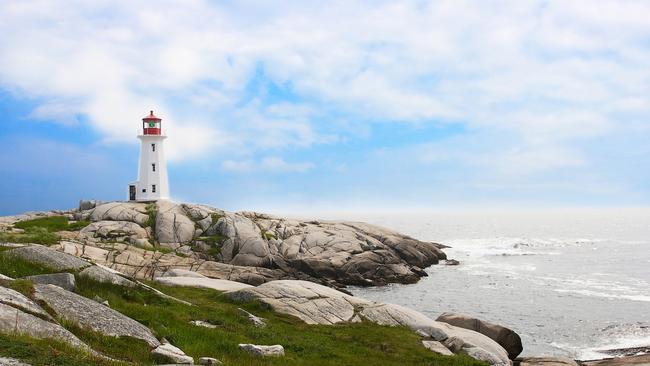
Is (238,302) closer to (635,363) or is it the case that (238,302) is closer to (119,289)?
(119,289)

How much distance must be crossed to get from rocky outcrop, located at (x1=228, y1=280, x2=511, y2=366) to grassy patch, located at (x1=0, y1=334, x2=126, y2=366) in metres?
14.4

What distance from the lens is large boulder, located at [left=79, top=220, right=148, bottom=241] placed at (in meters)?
55.4

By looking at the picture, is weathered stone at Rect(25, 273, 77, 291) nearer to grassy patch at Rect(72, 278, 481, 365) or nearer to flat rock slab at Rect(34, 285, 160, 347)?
grassy patch at Rect(72, 278, 481, 365)

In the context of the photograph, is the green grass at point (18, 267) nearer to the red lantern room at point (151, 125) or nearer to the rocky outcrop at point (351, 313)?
the rocky outcrop at point (351, 313)

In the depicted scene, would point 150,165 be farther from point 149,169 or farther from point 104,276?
point 104,276

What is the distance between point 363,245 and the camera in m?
67.8

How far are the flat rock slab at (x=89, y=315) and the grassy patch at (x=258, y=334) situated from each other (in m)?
1.21

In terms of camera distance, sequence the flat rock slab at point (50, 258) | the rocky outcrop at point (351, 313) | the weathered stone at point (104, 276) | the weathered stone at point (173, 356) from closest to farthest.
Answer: the weathered stone at point (173, 356)
the weathered stone at point (104, 276)
the flat rock slab at point (50, 258)
the rocky outcrop at point (351, 313)

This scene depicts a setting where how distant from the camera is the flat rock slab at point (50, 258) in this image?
775 inches

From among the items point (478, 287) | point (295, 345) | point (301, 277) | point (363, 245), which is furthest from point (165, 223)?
point (295, 345)

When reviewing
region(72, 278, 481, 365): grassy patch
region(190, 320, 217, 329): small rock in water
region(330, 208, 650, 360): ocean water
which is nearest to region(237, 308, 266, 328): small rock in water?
region(72, 278, 481, 365): grassy patch

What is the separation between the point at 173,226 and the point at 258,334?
45.1 metres

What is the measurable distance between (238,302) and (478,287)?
41.9m

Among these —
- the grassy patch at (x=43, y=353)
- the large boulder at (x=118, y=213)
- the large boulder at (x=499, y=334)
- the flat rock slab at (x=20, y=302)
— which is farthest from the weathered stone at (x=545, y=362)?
the large boulder at (x=118, y=213)
